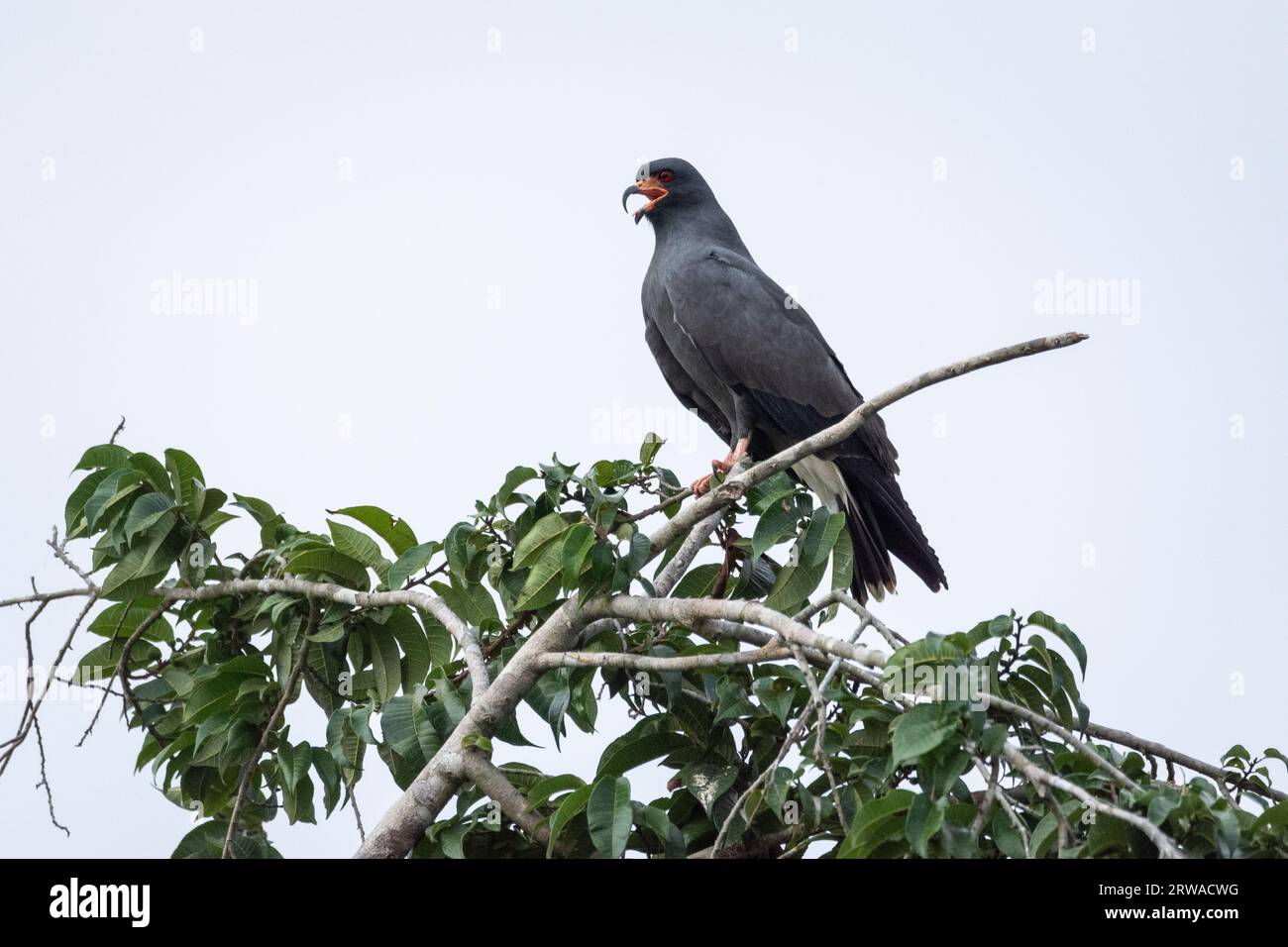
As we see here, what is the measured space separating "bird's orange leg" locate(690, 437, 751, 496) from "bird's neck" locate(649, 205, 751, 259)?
1.04 m

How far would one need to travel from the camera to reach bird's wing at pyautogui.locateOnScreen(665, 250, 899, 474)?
5.65 meters

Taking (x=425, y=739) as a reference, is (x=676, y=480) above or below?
above

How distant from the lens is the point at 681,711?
356 centimetres

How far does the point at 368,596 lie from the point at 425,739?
463 mm

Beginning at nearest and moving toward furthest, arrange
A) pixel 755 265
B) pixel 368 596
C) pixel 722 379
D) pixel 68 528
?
pixel 368 596 → pixel 68 528 → pixel 722 379 → pixel 755 265

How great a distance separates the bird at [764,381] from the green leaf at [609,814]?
2.03m

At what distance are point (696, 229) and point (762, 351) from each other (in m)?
0.92

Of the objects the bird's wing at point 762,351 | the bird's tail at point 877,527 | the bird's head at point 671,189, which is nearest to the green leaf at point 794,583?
the bird's tail at point 877,527

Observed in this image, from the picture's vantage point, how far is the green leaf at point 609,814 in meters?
3.05

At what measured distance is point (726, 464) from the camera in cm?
546

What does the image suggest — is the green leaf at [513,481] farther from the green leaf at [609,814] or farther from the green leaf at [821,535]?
the green leaf at [609,814]
